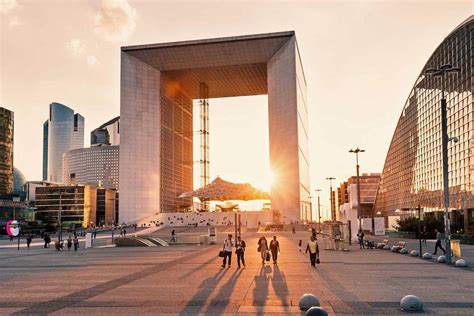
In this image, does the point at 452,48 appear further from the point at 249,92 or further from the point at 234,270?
the point at 249,92

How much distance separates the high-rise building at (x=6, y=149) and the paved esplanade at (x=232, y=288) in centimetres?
12683

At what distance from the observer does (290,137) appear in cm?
12750

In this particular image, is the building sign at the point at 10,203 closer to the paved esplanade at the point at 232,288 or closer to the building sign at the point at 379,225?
the building sign at the point at 379,225

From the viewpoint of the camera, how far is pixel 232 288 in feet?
58.2

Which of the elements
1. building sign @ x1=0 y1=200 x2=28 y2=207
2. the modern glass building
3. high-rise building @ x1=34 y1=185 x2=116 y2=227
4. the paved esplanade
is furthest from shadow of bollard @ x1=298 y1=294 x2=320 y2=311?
high-rise building @ x1=34 y1=185 x2=116 y2=227

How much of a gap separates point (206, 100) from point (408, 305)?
145 meters

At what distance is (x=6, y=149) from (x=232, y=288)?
5576 inches

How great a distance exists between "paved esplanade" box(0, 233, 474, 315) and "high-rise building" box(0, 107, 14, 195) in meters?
127

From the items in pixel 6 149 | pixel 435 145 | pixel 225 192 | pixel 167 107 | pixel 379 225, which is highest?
pixel 167 107

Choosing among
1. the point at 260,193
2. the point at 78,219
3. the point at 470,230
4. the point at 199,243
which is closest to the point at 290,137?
the point at 260,193

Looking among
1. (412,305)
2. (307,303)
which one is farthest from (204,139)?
(412,305)

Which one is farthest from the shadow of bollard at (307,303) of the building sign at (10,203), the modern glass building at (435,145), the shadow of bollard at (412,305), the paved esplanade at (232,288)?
the building sign at (10,203)

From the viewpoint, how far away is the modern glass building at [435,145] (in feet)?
245

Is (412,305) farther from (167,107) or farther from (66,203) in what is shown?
(66,203)
